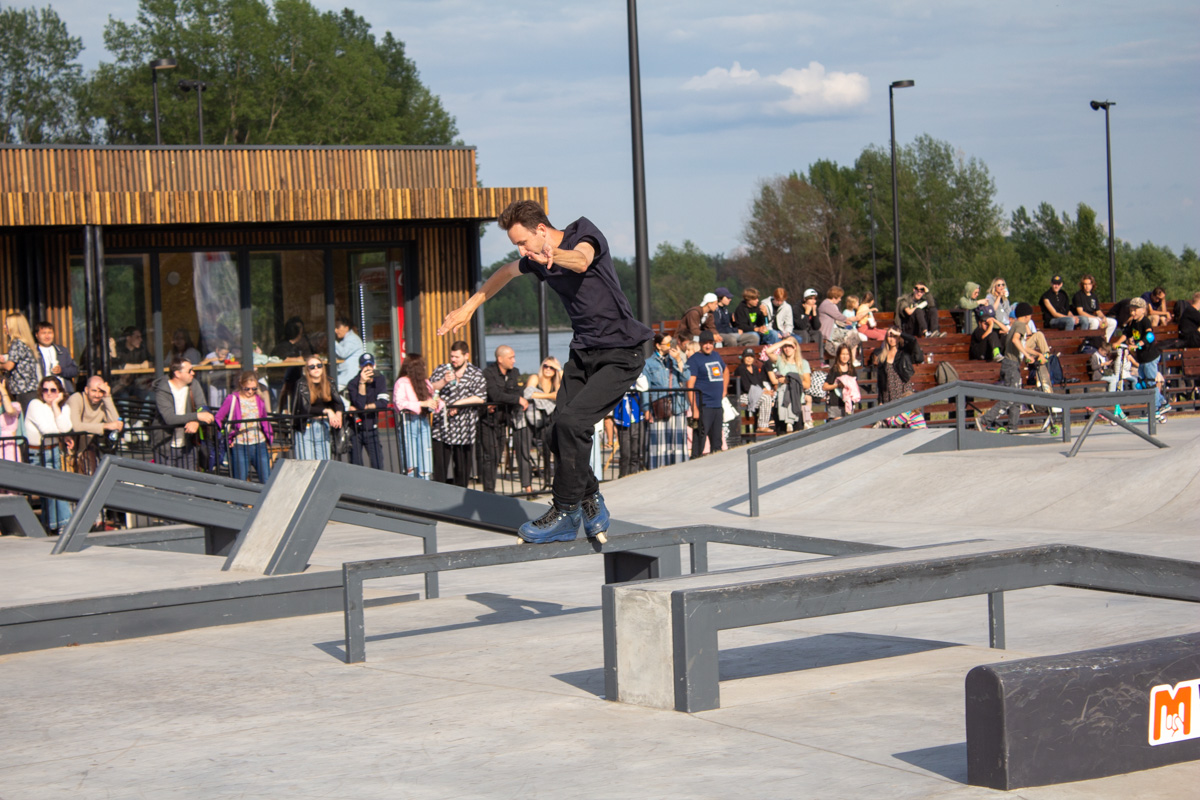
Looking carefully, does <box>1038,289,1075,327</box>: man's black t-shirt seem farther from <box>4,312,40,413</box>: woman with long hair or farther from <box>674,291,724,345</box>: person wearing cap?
<box>4,312,40,413</box>: woman with long hair

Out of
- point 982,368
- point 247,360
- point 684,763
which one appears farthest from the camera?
point 982,368

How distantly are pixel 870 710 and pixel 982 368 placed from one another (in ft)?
50.7

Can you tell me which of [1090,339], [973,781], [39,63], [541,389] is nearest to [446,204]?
[541,389]

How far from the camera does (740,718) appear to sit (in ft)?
16.4

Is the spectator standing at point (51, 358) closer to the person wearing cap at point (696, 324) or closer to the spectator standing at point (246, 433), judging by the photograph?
the spectator standing at point (246, 433)

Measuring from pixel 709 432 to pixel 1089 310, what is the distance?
995cm

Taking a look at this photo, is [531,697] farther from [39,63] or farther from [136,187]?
[39,63]

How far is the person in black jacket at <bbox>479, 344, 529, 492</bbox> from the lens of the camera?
14.9 meters

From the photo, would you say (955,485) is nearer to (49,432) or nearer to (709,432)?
(709,432)

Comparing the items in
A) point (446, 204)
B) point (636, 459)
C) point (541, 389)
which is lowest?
point (636, 459)

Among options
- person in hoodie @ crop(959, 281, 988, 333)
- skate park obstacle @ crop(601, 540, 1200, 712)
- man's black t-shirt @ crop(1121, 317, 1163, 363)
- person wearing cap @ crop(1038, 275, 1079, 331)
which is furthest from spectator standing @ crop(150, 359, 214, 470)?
person wearing cap @ crop(1038, 275, 1079, 331)

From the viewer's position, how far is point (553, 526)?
636 centimetres

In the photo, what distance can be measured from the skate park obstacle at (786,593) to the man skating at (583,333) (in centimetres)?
97

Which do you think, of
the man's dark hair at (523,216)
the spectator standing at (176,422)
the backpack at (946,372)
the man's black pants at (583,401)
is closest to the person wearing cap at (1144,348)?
the backpack at (946,372)
